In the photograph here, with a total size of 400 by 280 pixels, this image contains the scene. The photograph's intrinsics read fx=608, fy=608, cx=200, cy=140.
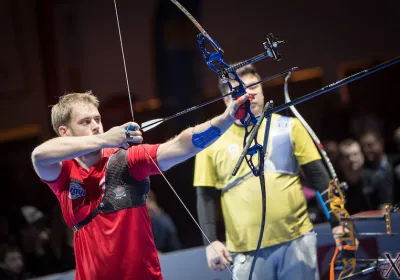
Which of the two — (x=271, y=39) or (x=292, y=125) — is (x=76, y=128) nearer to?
(x=271, y=39)

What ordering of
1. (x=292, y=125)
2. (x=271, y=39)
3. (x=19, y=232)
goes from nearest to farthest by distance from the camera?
(x=271, y=39) → (x=292, y=125) → (x=19, y=232)

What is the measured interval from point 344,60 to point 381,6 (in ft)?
1.59

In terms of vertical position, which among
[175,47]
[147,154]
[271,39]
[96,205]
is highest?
[175,47]

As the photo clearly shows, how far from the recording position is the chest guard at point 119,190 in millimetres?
1989

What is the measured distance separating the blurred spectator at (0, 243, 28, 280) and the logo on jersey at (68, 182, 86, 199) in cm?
191

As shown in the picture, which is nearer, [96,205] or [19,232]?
[96,205]

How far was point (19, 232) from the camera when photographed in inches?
159

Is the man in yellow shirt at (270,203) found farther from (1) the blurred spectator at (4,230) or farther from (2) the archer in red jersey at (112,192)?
(1) the blurred spectator at (4,230)

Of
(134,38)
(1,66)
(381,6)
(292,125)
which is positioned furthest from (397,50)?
(1,66)

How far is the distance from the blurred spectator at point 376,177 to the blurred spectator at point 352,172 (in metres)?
0.04

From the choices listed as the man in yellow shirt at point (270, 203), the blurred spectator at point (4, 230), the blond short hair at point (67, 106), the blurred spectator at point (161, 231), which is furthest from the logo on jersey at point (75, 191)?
the blurred spectator at point (4, 230)

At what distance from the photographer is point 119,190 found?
2.00 meters

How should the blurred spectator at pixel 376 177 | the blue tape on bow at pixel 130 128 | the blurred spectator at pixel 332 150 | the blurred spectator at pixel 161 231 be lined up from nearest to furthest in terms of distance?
1. the blue tape on bow at pixel 130 128
2. the blurred spectator at pixel 161 231
3. the blurred spectator at pixel 376 177
4. the blurred spectator at pixel 332 150

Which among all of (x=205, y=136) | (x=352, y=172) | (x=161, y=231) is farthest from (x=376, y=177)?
(x=205, y=136)
